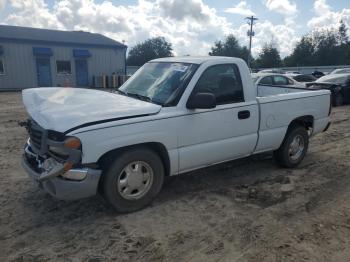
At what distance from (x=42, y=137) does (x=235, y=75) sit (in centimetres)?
281

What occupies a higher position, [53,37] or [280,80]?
[53,37]

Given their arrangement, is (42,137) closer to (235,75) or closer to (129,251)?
(129,251)

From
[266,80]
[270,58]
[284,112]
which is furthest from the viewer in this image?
[270,58]

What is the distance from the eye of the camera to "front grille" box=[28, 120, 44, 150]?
12.7ft

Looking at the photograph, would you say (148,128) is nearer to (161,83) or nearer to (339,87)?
(161,83)

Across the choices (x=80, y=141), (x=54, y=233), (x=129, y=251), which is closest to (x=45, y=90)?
(x=80, y=141)

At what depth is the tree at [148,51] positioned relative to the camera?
7594cm

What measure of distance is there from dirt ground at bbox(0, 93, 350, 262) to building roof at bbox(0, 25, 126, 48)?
22444 millimetres

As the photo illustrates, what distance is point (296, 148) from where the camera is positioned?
6051 millimetres

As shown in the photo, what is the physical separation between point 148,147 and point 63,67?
25380mm

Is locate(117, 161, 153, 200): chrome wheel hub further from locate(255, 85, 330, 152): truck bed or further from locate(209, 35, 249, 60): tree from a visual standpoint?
locate(209, 35, 249, 60): tree

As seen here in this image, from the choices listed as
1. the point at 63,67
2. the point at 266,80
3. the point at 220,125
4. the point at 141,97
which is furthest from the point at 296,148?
the point at 63,67

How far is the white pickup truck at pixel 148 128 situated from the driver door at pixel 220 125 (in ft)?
0.05

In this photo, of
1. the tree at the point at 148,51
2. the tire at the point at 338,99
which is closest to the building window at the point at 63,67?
the tire at the point at 338,99
